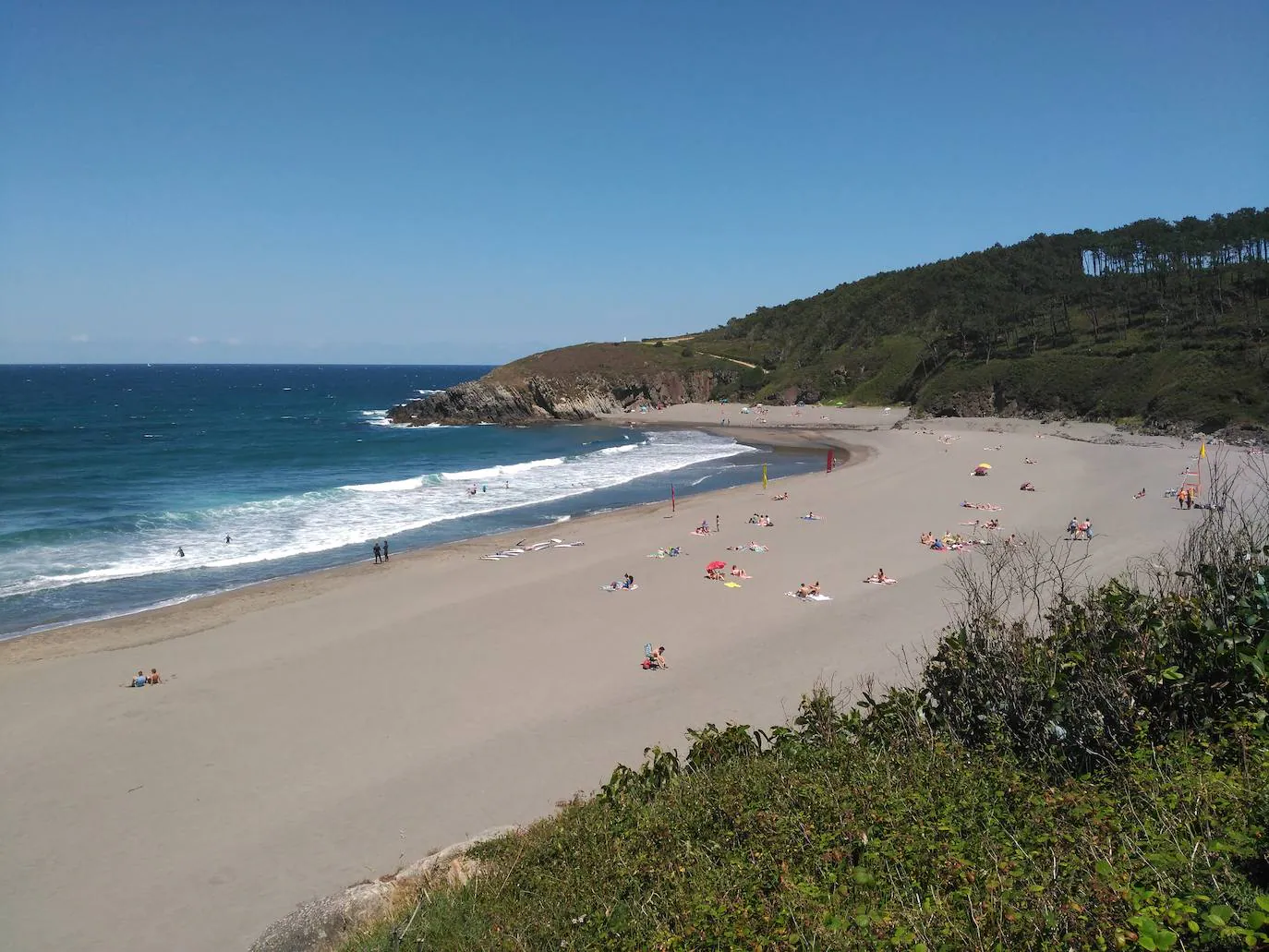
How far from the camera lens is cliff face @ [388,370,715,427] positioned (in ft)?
291

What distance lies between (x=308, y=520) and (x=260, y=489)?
352 inches

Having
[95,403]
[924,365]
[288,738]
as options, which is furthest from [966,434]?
[95,403]

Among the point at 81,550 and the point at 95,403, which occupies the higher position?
the point at 95,403

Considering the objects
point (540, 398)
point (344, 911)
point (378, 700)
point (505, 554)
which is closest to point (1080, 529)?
point (505, 554)

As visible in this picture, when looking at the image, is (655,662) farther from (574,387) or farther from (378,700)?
(574,387)

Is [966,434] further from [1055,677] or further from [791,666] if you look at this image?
[1055,677]

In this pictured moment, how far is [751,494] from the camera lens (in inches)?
1587

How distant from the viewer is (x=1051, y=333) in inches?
3152

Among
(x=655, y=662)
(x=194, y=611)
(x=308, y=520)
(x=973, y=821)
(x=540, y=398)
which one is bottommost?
(x=655, y=662)

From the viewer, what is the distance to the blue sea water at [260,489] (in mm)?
26688

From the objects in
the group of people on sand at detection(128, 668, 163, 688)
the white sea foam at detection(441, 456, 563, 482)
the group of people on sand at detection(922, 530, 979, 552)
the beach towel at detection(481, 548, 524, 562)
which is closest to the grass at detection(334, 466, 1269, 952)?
the group of people on sand at detection(128, 668, 163, 688)

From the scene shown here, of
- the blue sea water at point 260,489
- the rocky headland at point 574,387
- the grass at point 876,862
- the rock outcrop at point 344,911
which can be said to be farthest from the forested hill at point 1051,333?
the rock outcrop at point 344,911

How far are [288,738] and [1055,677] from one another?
13221 mm

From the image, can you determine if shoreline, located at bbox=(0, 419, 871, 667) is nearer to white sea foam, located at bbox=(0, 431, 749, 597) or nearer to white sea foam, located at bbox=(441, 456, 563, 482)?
white sea foam, located at bbox=(0, 431, 749, 597)
